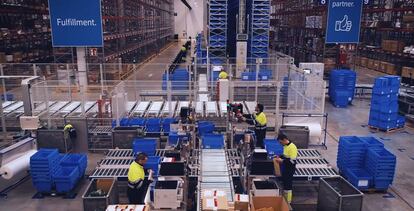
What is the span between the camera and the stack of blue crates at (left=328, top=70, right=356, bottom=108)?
16.4m

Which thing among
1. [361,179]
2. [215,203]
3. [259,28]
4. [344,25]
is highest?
[344,25]

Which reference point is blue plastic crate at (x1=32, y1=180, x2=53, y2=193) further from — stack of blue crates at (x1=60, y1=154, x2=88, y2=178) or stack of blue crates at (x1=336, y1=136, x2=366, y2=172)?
stack of blue crates at (x1=336, y1=136, x2=366, y2=172)

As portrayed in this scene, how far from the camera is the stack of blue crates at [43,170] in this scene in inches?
317

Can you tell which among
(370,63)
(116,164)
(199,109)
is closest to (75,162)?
(116,164)

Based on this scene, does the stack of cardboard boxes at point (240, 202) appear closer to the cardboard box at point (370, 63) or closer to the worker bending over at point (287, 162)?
the worker bending over at point (287, 162)

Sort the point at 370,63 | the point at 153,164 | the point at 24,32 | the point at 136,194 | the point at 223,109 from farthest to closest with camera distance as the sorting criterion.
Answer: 1. the point at 370,63
2. the point at 24,32
3. the point at 223,109
4. the point at 153,164
5. the point at 136,194

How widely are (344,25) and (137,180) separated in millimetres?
15040

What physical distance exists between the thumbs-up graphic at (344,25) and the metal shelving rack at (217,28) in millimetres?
6375

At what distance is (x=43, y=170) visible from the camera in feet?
26.6

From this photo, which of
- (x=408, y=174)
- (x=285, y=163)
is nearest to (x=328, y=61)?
(x=408, y=174)

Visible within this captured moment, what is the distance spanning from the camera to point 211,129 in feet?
32.2

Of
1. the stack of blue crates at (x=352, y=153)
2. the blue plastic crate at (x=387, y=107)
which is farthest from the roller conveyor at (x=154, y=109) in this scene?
the blue plastic crate at (x=387, y=107)

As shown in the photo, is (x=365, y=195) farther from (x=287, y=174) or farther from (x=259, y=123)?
(x=259, y=123)

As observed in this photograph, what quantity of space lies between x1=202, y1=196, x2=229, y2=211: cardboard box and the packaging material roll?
18.5 ft
